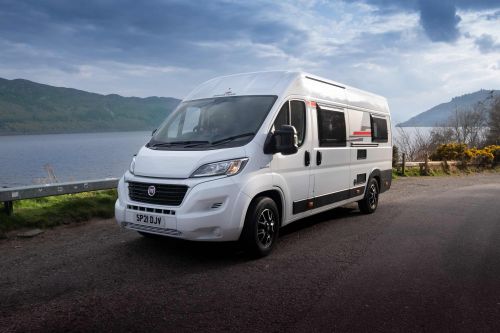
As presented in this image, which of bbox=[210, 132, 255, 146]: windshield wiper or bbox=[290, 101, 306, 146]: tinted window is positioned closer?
bbox=[210, 132, 255, 146]: windshield wiper

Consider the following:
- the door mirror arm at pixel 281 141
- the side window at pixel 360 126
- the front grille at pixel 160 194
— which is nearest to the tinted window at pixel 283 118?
the door mirror arm at pixel 281 141

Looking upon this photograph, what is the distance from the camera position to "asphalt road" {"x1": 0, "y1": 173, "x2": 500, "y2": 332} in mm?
3643

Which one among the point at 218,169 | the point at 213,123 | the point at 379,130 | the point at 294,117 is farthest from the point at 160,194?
the point at 379,130

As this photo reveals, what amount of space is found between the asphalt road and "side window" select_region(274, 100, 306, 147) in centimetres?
168

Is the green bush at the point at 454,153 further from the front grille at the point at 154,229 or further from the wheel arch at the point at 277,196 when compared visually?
the front grille at the point at 154,229

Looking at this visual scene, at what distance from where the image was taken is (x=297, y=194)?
245 inches

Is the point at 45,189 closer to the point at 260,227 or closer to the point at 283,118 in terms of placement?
the point at 260,227

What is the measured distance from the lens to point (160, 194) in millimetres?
5195

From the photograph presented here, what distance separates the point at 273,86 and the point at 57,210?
15.5 ft

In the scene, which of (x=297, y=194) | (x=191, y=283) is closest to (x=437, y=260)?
A: (x=297, y=194)

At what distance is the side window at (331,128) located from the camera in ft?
22.4

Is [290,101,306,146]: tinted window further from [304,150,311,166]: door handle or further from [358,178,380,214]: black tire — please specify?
[358,178,380,214]: black tire

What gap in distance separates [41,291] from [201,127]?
2.79 metres

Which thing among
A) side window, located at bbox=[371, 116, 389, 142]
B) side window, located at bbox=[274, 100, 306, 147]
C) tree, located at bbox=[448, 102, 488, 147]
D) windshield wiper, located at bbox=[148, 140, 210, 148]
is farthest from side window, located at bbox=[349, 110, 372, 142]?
tree, located at bbox=[448, 102, 488, 147]
